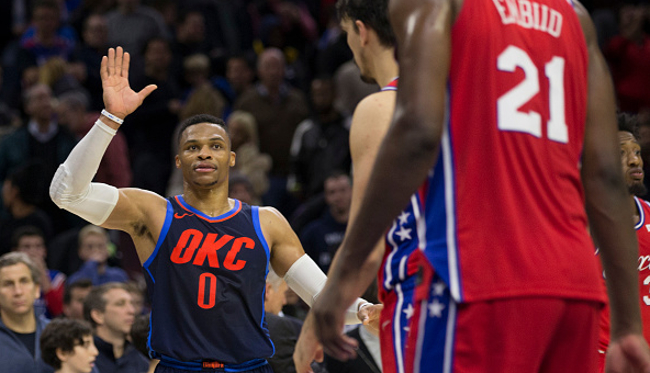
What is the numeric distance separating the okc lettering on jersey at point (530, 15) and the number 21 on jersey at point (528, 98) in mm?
90

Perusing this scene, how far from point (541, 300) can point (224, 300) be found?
8.64 feet

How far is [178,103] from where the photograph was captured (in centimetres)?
1273

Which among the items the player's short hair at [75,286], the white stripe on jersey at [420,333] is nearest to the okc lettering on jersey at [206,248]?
the white stripe on jersey at [420,333]

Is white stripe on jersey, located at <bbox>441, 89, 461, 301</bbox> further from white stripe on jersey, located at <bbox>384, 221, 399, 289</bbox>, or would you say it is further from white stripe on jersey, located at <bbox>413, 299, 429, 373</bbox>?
white stripe on jersey, located at <bbox>384, 221, 399, 289</bbox>

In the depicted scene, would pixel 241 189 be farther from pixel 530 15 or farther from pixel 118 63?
pixel 530 15

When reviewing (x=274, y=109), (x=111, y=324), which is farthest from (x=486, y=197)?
(x=274, y=109)

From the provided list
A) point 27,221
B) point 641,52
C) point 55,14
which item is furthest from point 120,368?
point 641,52

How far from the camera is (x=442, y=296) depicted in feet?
8.33

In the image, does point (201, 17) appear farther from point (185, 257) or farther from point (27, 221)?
point (185, 257)

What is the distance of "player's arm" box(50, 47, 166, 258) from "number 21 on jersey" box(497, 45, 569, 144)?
2811 millimetres

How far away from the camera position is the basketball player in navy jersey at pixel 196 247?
480 centimetres

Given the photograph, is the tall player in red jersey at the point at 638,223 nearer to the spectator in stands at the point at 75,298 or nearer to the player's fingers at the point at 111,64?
the player's fingers at the point at 111,64

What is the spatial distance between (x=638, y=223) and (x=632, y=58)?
7.95m

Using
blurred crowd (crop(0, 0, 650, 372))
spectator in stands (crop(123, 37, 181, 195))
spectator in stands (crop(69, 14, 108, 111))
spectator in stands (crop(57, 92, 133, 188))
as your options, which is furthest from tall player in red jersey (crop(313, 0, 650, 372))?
spectator in stands (crop(69, 14, 108, 111))
